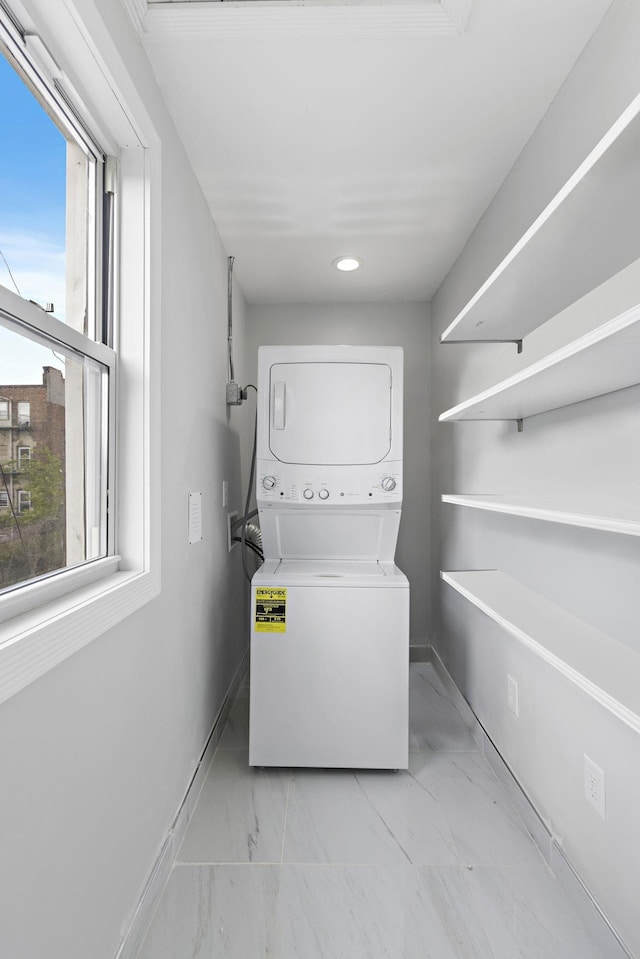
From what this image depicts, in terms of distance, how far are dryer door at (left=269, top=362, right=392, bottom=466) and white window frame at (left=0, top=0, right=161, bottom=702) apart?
86 cm

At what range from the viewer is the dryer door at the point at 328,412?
225 cm

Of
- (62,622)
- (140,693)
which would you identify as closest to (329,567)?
(140,693)

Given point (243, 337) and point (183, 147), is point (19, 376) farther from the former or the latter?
point (243, 337)

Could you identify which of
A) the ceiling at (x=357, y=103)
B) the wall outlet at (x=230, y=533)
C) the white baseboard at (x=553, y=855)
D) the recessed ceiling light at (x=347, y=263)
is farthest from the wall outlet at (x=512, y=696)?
the recessed ceiling light at (x=347, y=263)

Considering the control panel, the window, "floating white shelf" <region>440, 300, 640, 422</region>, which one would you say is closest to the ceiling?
the window

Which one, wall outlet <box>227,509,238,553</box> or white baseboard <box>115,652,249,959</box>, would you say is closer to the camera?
white baseboard <box>115,652,249,959</box>

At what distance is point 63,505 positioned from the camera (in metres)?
1.16

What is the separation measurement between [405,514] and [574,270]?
2216 millimetres

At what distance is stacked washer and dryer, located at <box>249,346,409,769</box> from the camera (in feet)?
6.63

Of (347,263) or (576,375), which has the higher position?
(347,263)

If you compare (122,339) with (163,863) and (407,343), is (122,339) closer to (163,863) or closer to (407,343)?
(163,863)

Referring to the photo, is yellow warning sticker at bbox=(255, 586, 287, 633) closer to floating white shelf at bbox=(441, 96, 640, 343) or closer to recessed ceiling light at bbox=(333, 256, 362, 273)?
floating white shelf at bbox=(441, 96, 640, 343)

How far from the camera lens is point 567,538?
1458mm

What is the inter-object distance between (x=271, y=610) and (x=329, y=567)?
0.36m
